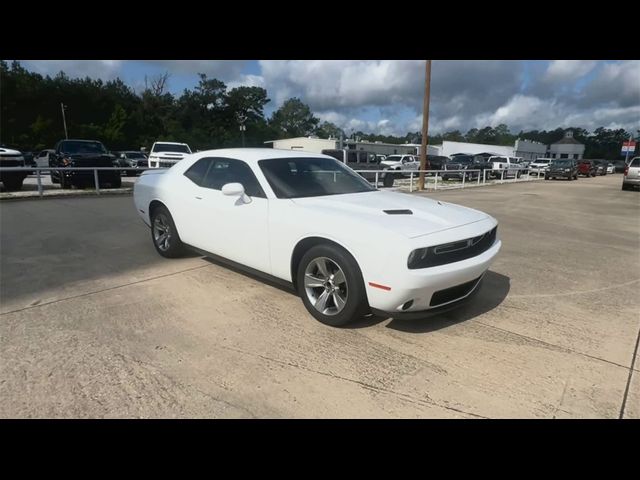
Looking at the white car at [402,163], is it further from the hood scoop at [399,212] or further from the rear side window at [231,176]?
the hood scoop at [399,212]

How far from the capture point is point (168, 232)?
17.1ft

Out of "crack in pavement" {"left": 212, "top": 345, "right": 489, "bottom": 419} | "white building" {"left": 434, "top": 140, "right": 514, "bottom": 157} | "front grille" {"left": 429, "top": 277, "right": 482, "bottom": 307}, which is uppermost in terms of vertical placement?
"white building" {"left": 434, "top": 140, "right": 514, "bottom": 157}

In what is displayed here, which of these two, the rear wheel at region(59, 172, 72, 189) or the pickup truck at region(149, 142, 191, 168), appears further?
the pickup truck at region(149, 142, 191, 168)

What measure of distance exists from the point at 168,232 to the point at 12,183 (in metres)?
10.5

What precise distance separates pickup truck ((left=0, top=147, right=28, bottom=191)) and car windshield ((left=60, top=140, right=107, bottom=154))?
4.65ft

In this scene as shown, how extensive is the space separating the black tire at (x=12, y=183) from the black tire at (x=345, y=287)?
1289 cm

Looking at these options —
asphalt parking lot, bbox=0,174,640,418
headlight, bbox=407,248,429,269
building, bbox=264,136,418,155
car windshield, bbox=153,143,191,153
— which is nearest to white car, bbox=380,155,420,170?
car windshield, bbox=153,143,191,153

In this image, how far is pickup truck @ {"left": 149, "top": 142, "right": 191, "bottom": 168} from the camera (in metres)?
15.2

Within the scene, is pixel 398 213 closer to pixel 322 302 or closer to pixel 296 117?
pixel 322 302

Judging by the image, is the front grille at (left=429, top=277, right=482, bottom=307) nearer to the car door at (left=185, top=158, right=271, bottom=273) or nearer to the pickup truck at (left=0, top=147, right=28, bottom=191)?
the car door at (left=185, top=158, right=271, bottom=273)

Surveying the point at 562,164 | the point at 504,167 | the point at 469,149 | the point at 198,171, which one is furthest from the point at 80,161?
the point at 469,149

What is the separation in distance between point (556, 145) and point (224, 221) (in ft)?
347

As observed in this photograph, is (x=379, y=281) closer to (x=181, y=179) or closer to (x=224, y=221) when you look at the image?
(x=224, y=221)
